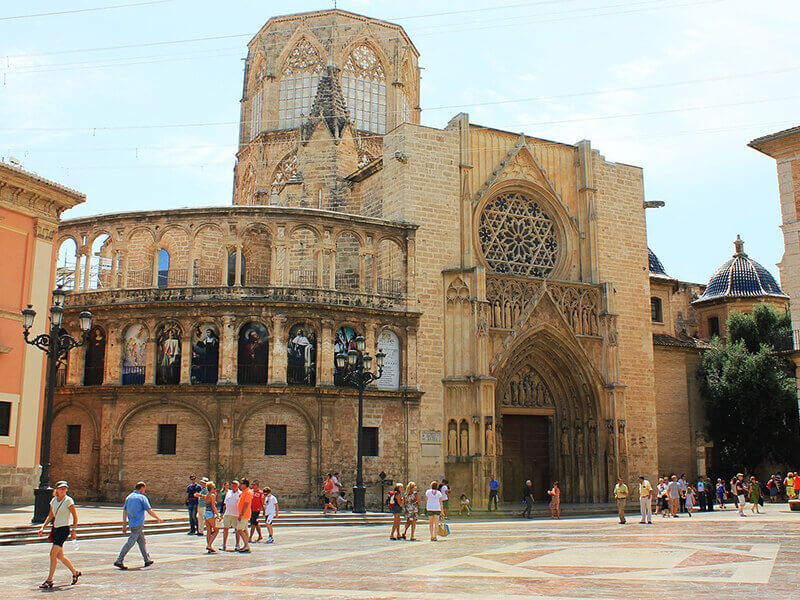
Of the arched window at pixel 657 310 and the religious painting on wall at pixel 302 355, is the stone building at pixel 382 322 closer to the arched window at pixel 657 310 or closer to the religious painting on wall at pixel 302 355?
the religious painting on wall at pixel 302 355

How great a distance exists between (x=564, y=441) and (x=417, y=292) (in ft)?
28.3

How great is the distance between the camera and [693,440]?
127 feet

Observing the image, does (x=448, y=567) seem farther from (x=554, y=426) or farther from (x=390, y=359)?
(x=554, y=426)

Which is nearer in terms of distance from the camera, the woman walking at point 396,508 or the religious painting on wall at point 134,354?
the woman walking at point 396,508

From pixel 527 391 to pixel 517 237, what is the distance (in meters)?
6.17

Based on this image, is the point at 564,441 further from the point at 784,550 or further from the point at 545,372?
the point at 784,550

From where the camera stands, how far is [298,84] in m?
41.6

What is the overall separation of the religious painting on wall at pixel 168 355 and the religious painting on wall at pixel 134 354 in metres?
0.50

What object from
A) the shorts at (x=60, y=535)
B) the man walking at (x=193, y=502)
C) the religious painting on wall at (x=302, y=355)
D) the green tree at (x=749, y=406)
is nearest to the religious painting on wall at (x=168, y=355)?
the religious painting on wall at (x=302, y=355)

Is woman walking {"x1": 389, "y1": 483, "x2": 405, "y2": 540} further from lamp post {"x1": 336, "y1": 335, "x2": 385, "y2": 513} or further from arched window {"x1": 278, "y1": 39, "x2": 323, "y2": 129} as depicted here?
arched window {"x1": 278, "y1": 39, "x2": 323, "y2": 129}

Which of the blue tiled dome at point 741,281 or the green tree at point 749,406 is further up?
the blue tiled dome at point 741,281

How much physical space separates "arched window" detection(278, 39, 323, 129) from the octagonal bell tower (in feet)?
0.16

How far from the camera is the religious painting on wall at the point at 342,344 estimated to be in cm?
2839

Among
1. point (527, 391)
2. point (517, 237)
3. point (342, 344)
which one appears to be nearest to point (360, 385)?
point (342, 344)
